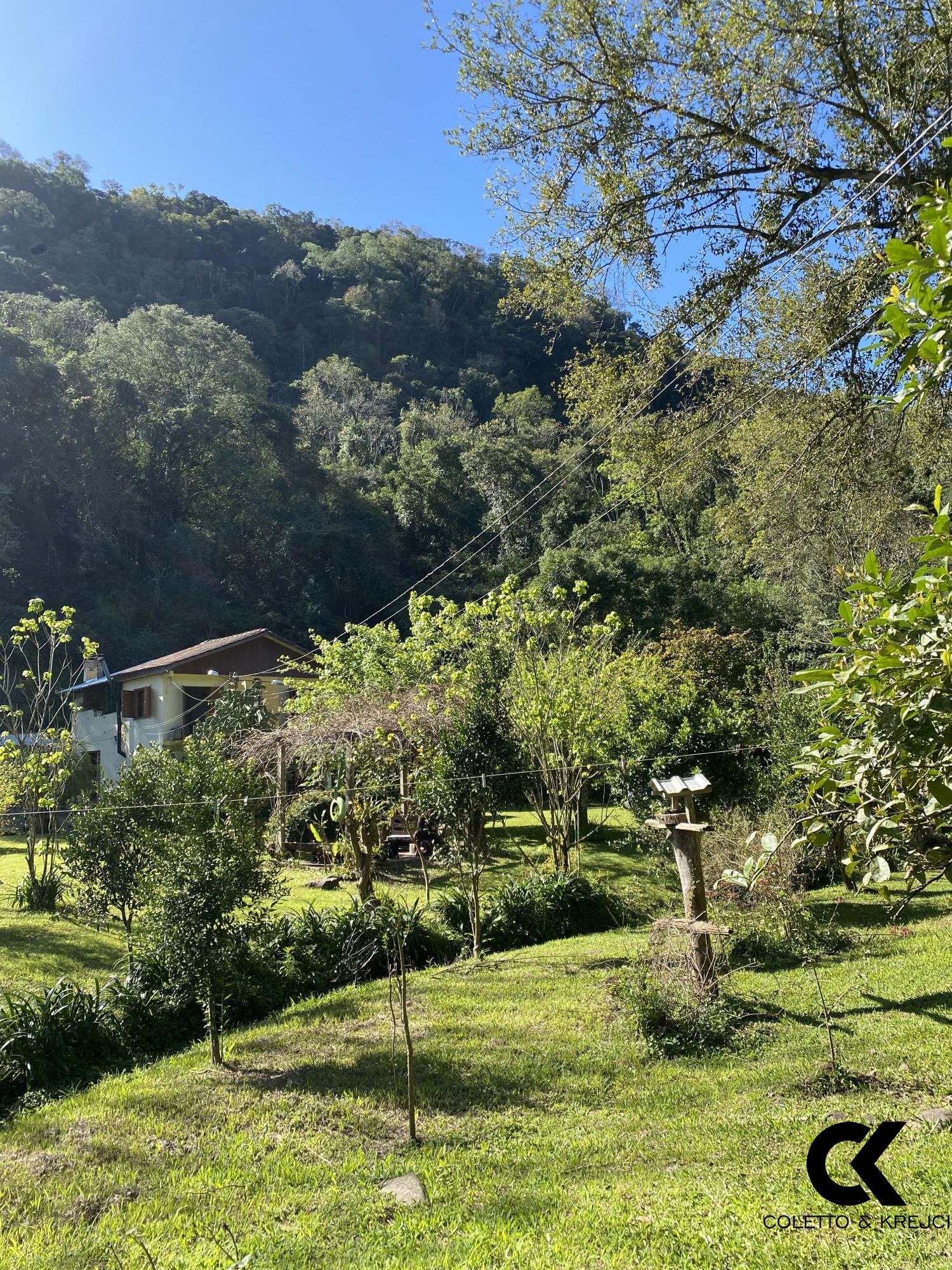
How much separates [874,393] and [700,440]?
5.85 feet

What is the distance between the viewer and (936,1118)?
4.57 metres

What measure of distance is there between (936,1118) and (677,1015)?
2.40 meters

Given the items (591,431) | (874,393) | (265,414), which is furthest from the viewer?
(265,414)

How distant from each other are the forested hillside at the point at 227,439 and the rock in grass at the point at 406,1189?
30123 millimetres

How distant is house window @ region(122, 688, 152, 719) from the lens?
26.7 metres

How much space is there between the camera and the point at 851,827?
261cm

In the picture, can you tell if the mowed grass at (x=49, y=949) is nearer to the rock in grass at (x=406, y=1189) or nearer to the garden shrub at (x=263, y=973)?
the garden shrub at (x=263, y=973)

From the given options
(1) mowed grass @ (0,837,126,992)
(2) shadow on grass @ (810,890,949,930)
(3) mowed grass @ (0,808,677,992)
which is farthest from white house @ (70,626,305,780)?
(2) shadow on grass @ (810,890,949,930)

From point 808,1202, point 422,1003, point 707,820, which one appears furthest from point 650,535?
point 808,1202

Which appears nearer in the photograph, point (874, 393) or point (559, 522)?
point (874, 393)

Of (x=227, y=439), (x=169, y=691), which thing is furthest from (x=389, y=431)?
(x=169, y=691)

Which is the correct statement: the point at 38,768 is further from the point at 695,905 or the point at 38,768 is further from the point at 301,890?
the point at 695,905

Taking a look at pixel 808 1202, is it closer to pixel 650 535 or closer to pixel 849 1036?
pixel 849 1036

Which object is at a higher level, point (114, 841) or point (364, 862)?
point (114, 841)
